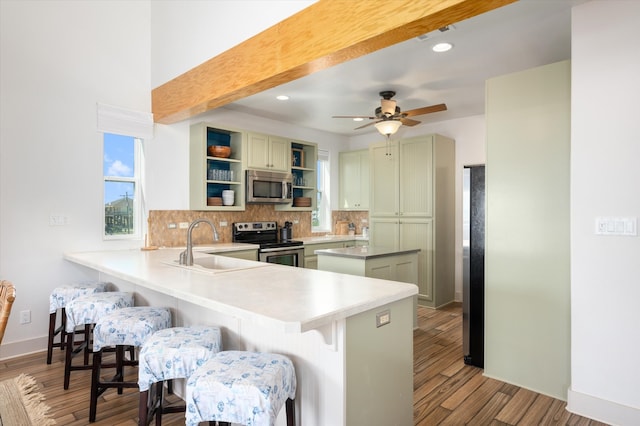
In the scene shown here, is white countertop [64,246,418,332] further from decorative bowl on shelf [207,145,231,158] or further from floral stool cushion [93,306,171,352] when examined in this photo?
decorative bowl on shelf [207,145,231,158]

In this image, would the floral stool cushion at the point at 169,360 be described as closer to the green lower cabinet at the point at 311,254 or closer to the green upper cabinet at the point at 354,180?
the green lower cabinet at the point at 311,254

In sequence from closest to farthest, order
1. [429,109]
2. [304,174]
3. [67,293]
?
[67,293] < [429,109] < [304,174]

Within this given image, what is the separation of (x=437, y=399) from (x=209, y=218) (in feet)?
11.2

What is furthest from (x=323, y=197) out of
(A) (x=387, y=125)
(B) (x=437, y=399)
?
(B) (x=437, y=399)

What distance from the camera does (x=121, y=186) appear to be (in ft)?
13.2

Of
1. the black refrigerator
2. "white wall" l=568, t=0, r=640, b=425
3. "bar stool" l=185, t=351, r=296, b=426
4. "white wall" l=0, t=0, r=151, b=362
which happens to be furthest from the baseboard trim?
"white wall" l=0, t=0, r=151, b=362

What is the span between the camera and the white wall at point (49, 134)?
128 inches

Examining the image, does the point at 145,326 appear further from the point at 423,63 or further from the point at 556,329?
the point at 423,63

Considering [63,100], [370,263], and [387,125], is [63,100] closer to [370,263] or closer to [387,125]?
[387,125]

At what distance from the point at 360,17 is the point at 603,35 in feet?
4.85

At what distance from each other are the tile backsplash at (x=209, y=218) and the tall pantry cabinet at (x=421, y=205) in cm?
119

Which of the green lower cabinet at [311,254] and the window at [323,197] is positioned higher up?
the window at [323,197]

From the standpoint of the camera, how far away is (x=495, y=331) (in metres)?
2.88

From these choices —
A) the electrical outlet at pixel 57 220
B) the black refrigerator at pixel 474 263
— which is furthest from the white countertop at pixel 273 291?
the black refrigerator at pixel 474 263
